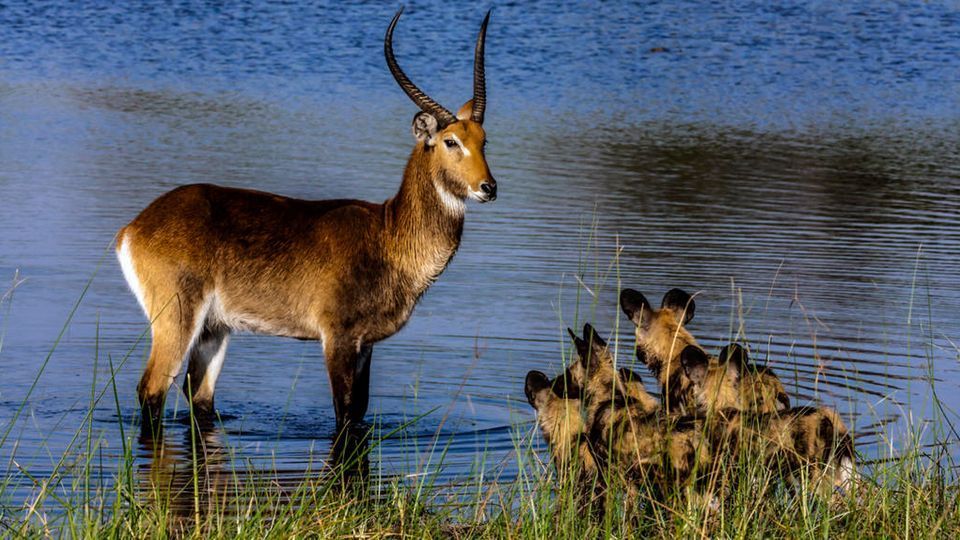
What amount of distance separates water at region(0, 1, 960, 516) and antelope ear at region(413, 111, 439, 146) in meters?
1.09

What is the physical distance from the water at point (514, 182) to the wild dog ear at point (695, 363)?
0.77 feet

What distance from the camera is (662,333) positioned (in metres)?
8.40

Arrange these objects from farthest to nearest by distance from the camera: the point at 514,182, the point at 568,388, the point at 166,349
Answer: the point at 514,182, the point at 166,349, the point at 568,388

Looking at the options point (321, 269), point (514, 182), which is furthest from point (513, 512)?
point (514, 182)

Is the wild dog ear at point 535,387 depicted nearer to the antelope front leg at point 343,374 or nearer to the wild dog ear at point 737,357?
the wild dog ear at point 737,357

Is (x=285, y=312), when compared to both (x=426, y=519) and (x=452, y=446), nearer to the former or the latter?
(x=452, y=446)

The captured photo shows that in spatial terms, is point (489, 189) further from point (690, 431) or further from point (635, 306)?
point (690, 431)

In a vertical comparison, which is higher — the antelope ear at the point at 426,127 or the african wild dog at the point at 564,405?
the antelope ear at the point at 426,127

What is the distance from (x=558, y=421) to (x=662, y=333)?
4.40ft

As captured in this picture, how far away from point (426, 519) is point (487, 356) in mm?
4330

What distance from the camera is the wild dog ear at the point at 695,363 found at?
24.1 feet

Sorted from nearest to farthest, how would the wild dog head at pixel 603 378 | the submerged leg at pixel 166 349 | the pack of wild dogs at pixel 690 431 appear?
1. the pack of wild dogs at pixel 690 431
2. the wild dog head at pixel 603 378
3. the submerged leg at pixel 166 349

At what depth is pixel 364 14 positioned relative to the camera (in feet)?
123

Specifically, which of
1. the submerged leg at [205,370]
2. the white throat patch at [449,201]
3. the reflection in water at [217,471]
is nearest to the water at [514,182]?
the reflection in water at [217,471]
